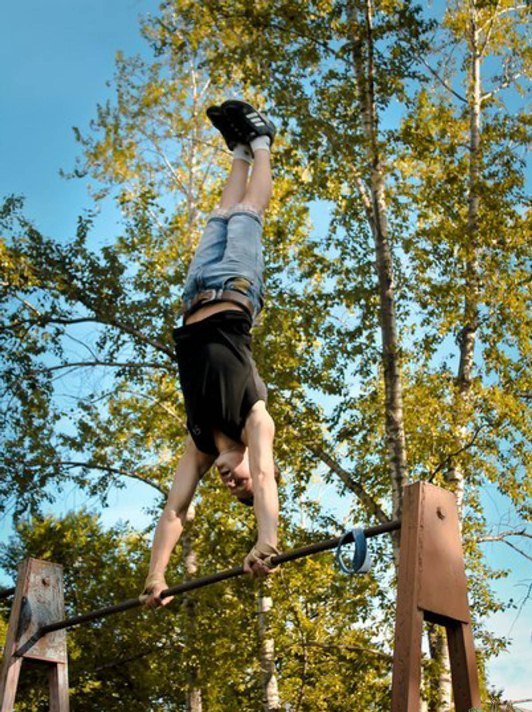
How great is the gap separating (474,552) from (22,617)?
25.4ft

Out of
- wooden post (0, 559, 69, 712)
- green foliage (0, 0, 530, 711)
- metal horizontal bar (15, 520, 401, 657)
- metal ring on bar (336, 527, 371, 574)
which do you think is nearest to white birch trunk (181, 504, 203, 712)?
green foliage (0, 0, 530, 711)

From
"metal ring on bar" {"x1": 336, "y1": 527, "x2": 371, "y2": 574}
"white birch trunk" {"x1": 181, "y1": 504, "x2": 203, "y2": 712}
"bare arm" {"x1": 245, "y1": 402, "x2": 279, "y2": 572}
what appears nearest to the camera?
"metal ring on bar" {"x1": 336, "y1": 527, "x2": 371, "y2": 574}

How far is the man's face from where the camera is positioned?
4117mm

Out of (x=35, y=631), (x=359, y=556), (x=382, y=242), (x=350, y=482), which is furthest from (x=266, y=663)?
(x=359, y=556)

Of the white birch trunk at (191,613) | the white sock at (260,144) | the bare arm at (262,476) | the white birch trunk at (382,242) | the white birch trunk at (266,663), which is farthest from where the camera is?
the white birch trunk at (191,613)

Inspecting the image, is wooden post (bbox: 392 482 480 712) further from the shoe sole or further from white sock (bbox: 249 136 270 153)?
the shoe sole

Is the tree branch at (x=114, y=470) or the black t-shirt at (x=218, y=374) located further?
the tree branch at (x=114, y=470)

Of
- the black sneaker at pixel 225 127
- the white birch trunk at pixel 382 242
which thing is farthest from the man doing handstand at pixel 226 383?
the white birch trunk at pixel 382 242

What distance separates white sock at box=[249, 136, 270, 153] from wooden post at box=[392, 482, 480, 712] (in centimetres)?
190

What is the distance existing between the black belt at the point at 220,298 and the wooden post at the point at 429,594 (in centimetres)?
114

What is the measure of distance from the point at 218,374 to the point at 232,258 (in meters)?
0.54

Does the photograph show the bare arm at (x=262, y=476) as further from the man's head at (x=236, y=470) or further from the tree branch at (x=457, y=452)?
the tree branch at (x=457, y=452)

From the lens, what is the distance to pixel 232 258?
4312mm

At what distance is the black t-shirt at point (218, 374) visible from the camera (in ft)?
13.5
